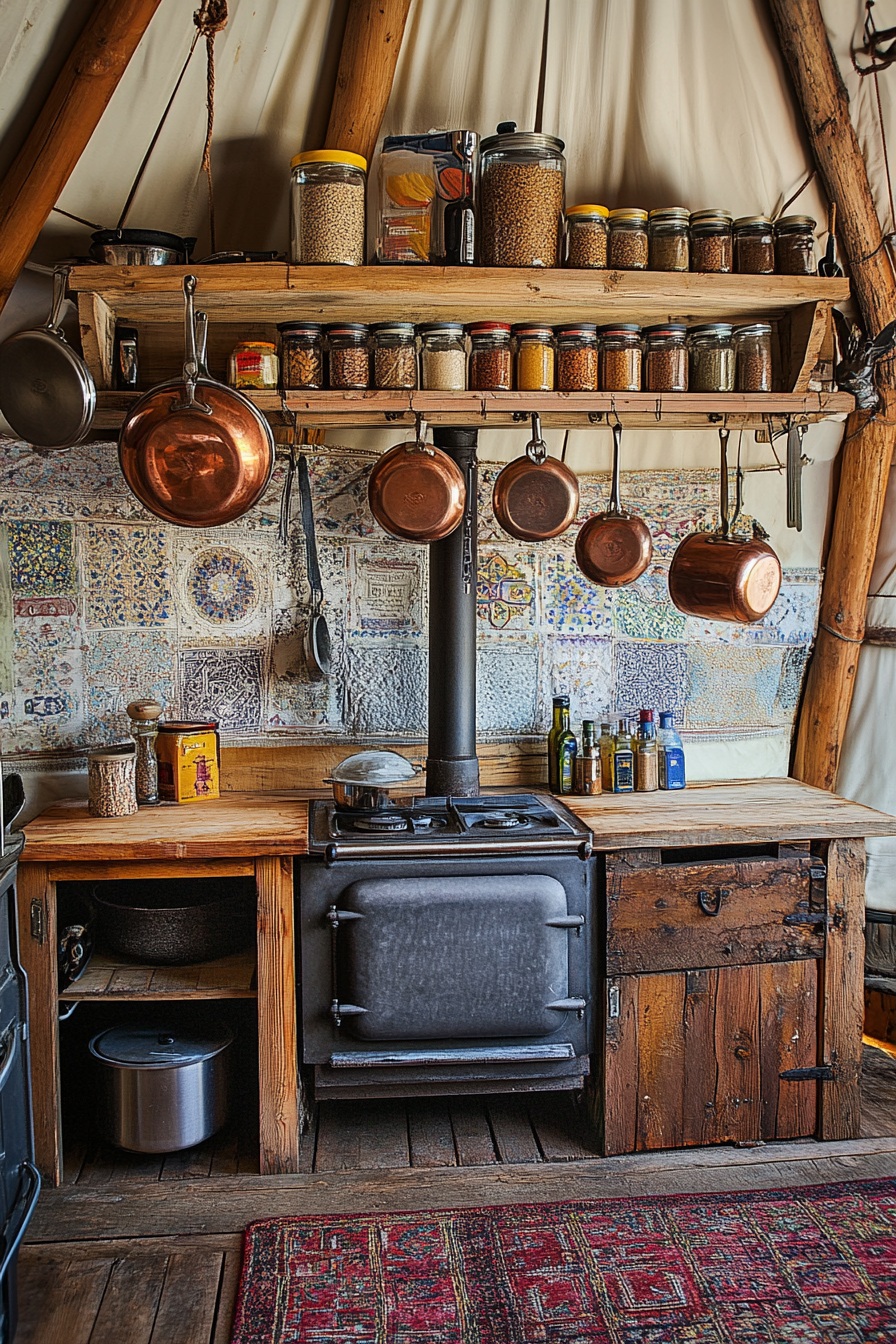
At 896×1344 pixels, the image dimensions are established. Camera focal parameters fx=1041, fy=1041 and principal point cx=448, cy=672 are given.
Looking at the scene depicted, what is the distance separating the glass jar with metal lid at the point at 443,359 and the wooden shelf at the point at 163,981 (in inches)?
52.5

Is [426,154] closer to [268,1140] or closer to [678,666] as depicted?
[678,666]

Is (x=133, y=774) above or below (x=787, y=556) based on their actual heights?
below

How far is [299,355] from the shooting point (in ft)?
7.31

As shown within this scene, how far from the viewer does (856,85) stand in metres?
2.49

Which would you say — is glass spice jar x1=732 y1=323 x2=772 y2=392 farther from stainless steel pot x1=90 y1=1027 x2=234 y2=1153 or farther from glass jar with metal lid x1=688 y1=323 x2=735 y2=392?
stainless steel pot x1=90 y1=1027 x2=234 y2=1153

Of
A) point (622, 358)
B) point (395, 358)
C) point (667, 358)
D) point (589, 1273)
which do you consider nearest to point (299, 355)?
point (395, 358)

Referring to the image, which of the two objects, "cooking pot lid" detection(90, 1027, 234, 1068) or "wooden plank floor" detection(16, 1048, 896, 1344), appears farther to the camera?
"cooking pot lid" detection(90, 1027, 234, 1068)

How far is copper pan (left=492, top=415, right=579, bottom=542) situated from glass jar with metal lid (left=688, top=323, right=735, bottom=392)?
1.22 ft

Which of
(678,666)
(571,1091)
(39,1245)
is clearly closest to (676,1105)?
(571,1091)

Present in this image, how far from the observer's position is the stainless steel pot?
7.13ft

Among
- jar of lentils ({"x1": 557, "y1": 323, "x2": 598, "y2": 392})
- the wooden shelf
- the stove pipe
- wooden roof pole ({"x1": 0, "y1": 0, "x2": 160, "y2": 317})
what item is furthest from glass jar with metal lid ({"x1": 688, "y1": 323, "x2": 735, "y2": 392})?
the wooden shelf

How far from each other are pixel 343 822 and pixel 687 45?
1935mm

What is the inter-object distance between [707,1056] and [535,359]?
5.12 feet

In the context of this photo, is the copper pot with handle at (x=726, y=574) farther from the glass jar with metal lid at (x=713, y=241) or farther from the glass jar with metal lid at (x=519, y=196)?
the glass jar with metal lid at (x=519, y=196)
